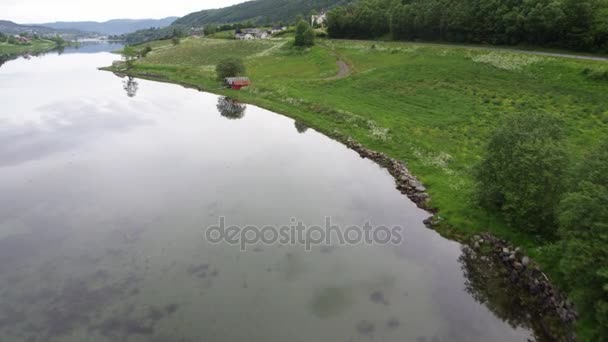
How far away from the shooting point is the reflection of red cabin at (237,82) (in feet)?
261

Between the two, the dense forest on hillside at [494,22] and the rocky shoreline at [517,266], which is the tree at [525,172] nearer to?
the rocky shoreline at [517,266]

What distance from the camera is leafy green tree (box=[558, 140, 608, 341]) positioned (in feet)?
58.5

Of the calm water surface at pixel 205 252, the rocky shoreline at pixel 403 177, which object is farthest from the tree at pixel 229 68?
the rocky shoreline at pixel 403 177

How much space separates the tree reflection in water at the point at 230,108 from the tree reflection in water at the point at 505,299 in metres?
44.5

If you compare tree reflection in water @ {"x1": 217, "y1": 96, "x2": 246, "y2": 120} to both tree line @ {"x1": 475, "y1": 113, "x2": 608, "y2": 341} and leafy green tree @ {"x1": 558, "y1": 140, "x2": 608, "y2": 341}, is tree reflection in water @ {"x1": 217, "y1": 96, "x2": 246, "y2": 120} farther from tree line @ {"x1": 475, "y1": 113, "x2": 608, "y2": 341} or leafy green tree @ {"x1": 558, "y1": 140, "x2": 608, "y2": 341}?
leafy green tree @ {"x1": 558, "y1": 140, "x2": 608, "y2": 341}

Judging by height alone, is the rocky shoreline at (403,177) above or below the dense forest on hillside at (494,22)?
below

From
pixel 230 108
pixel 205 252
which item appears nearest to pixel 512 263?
pixel 205 252

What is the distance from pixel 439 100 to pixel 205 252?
145 feet

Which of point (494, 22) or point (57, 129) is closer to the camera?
point (57, 129)

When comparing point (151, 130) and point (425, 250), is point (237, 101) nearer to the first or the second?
point (151, 130)

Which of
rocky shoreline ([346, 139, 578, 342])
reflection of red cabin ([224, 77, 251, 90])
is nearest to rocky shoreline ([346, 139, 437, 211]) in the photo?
rocky shoreline ([346, 139, 578, 342])

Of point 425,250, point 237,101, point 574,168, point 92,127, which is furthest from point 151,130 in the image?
point 574,168

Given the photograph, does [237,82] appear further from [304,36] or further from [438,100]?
[304,36]

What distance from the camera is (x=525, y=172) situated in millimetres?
26281
